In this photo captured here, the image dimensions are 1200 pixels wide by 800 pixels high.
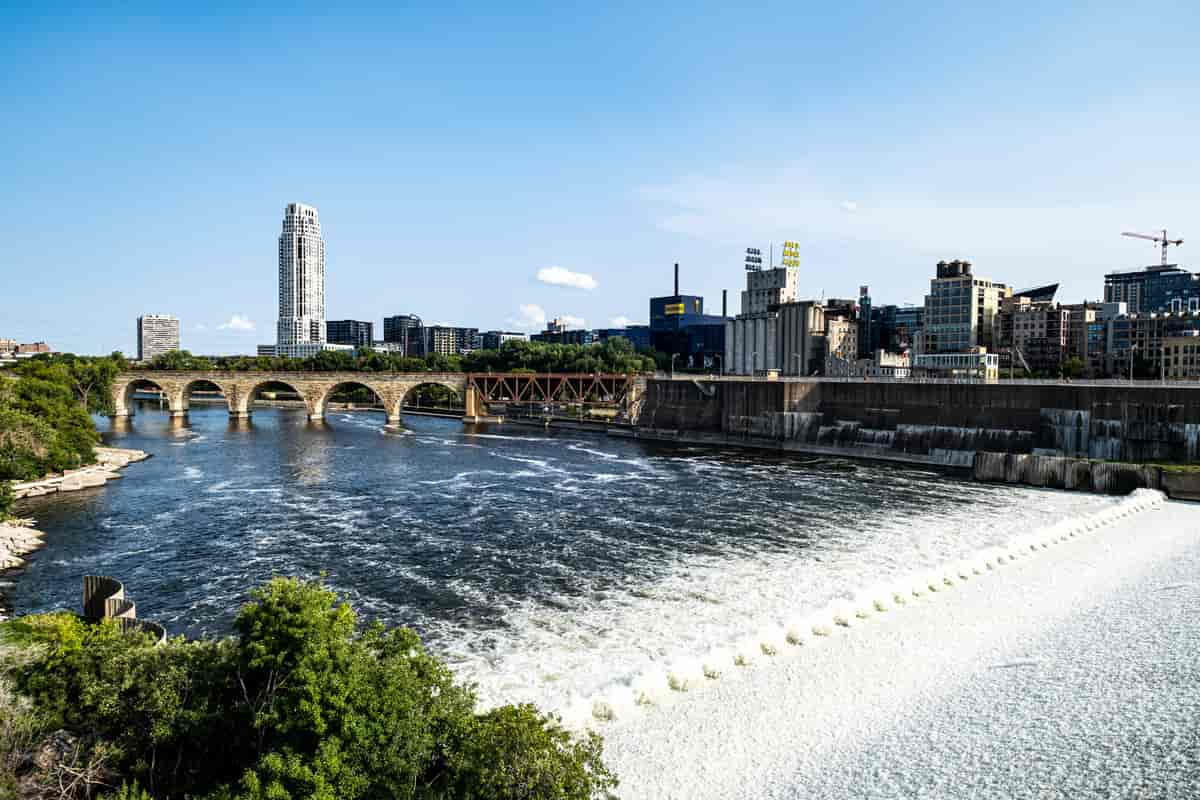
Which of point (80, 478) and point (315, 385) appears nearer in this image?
point (80, 478)

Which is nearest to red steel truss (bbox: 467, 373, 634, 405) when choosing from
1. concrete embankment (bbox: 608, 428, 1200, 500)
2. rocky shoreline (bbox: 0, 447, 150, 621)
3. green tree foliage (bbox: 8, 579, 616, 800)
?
concrete embankment (bbox: 608, 428, 1200, 500)

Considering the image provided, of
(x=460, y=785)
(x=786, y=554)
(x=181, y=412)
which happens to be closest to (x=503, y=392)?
(x=181, y=412)

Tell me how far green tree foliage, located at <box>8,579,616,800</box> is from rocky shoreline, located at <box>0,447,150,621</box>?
1924 cm

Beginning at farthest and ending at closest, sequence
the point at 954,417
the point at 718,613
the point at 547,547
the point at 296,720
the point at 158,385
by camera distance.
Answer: the point at 158,385, the point at 954,417, the point at 547,547, the point at 718,613, the point at 296,720

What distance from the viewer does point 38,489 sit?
65500 millimetres

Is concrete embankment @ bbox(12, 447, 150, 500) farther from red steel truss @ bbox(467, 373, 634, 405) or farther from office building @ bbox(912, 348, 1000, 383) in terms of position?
office building @ bbox(912, 348, 1000, 383)

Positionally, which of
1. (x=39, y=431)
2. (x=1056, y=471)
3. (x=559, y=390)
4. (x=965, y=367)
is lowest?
(x=1056, y=471)

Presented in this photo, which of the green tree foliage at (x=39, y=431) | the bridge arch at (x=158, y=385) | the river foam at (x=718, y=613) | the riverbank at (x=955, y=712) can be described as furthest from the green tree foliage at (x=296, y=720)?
the bridge arch at (x=158, y=385)

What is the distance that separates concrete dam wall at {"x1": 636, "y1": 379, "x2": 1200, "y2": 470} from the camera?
244 feet

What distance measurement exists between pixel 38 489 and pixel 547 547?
161ft

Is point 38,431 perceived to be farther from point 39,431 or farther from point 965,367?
point 965,367

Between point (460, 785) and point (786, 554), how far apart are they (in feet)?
107

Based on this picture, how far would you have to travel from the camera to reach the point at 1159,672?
2536cm

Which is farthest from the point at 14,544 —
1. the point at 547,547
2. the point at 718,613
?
the point at 718,613
